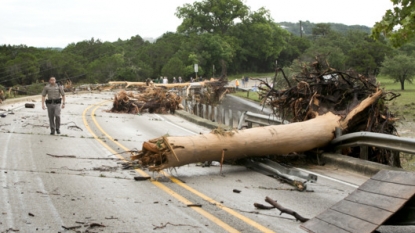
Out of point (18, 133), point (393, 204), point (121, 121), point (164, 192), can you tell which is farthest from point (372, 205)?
point (121, 121)

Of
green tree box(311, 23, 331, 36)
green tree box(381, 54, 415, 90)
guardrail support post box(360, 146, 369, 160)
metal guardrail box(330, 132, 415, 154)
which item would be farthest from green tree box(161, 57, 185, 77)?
green tree box(311, 23, 331, 36)

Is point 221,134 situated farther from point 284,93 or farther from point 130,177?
point 284,93

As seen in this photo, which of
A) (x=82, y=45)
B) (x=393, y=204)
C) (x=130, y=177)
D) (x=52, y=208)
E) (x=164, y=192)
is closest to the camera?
(x=393, y=204)

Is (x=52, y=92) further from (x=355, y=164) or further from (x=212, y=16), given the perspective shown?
(x=212, y=16)

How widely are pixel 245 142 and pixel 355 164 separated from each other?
2195 mm

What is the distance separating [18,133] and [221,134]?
340 inches

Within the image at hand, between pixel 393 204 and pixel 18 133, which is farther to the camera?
pixel 18 133

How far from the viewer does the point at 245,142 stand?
33.0ft

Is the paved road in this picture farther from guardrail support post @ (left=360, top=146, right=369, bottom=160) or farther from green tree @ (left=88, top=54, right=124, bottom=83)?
green tree @ (left=88, top=54, right=124, bottom=83)

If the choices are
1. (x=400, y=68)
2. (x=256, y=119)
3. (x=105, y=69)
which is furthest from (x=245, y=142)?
(x=105, y=69)

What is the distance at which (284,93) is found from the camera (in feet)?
42.3

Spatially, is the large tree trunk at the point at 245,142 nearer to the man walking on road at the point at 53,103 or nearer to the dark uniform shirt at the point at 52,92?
the man walking on road at the point at 53,103

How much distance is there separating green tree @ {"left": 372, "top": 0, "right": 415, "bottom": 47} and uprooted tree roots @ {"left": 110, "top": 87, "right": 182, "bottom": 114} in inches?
714

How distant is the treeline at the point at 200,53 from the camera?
55750 mm
